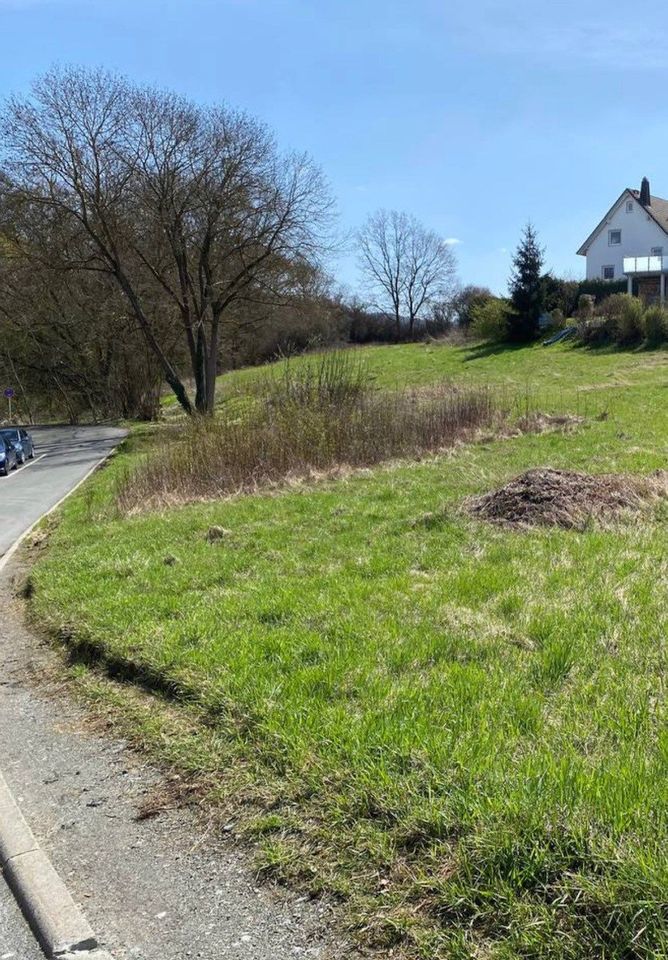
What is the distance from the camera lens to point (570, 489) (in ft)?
29.8

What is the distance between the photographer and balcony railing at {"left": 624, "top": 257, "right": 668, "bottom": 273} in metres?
52.6

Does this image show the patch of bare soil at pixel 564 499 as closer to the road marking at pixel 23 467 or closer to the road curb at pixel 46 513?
the road curb at pixel 46 513

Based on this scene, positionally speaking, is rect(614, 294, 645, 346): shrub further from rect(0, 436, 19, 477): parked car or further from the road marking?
rect(0, 436, 19, 477): parked car

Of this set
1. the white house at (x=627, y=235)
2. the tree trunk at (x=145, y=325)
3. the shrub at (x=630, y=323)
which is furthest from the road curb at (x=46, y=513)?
the white house at (x=627, y=235)

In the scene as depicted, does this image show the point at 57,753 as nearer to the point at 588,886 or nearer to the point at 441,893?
the point at 441,893

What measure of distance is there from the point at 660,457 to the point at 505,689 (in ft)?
31.5

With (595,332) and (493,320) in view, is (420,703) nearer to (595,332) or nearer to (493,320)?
(595,332)

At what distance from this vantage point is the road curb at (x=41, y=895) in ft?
9.27

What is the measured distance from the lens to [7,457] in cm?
2475

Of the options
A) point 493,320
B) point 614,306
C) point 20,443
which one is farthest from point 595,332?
point 20,443

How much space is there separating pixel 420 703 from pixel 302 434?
37.7 ft

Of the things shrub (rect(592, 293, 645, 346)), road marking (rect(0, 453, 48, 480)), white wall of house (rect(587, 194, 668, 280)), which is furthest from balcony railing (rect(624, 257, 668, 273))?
A: road marking (rect(0, 453, 48, 480))

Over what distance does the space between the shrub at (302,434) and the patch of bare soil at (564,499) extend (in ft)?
18.4

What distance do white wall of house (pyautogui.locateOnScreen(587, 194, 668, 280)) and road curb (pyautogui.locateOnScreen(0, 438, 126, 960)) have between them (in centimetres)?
6056
